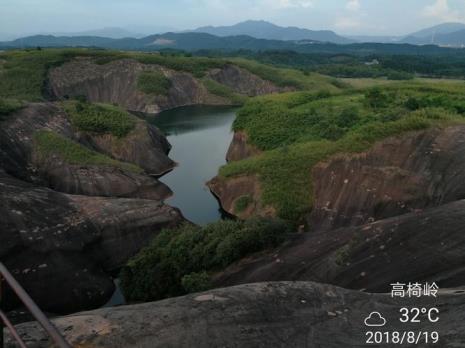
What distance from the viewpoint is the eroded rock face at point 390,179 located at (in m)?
28.6

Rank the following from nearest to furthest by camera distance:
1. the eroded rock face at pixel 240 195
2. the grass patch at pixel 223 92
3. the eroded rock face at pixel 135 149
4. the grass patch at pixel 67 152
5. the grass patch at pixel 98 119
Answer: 1. the eroded rock face at pixel 240 195
2. the grass patch at pixel 67 152
3. the eroded rock face at pixel 135 149
4. the grass patch at pixel 98 119
5. the grass patch at pixel 223 92

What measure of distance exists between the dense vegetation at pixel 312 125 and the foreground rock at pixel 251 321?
1878cm

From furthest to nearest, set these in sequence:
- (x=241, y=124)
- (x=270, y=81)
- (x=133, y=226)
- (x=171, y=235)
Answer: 1. (x=270, y=81)
2. (x=241, y=124)
3. (x=133, y=226)
4. (x=171, y=235)

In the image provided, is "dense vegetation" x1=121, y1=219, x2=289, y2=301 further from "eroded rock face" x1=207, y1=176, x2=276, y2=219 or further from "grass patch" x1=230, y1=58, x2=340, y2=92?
"grass patch" x1=230, y1=58, x2=340, y2=92

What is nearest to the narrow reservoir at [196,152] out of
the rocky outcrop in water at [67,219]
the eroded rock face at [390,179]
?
the rocky outcrop in water at [67,219]

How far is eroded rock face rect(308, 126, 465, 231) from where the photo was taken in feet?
93.7

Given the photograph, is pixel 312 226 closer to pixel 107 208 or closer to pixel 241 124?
pixel 107 208

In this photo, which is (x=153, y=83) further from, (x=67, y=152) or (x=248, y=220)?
(x=248, y=220)

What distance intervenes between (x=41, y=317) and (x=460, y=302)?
37.1 ft

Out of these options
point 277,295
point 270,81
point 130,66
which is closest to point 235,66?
point 270,81

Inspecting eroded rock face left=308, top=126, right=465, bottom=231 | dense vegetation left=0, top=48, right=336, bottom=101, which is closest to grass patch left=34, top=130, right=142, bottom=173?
eroded rock face left=308, top=126, right=465, bottom=231

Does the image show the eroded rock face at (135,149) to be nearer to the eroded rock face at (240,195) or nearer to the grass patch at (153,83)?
the eroded rock face at (240,195)

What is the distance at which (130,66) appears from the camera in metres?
92.1

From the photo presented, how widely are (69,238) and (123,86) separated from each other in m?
68.2
